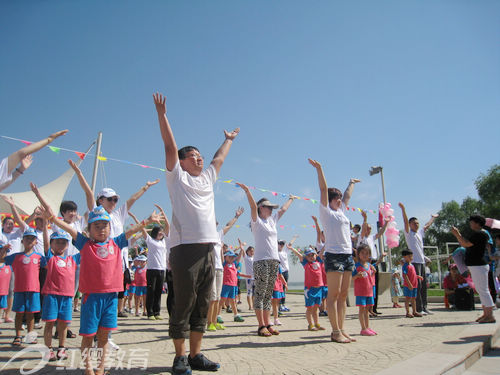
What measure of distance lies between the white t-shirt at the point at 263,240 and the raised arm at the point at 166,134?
281 centimetres

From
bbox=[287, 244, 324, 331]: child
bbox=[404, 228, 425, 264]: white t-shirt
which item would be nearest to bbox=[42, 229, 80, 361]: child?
bbox=[287, 244, 324, 331]: child

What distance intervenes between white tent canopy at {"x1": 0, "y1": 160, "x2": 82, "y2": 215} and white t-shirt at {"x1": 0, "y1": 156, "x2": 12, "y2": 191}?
2695 centimetres

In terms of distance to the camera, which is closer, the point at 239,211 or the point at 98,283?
the point at 98,283

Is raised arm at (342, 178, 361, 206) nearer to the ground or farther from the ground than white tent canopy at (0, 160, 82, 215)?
nearer to the ground

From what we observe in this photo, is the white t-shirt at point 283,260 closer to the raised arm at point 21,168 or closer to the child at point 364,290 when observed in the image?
the child at point 364,290

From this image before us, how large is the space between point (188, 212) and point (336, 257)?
105 inches

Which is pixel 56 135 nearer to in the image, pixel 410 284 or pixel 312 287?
pixel 312 287

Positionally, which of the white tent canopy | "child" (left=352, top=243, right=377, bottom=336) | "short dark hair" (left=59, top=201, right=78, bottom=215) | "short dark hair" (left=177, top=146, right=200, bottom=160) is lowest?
"child" (left=352, top=243, right=377, bottom=336)

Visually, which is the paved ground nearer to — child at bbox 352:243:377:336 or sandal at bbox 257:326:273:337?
sandal at bbox 257:326:273:337

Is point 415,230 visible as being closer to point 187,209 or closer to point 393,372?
point 393,372

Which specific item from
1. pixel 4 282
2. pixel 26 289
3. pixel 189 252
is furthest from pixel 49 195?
pixel 189 252

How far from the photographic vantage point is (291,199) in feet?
21.9

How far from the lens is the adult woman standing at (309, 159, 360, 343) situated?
196 inches

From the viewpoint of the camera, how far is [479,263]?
6.41 metres
